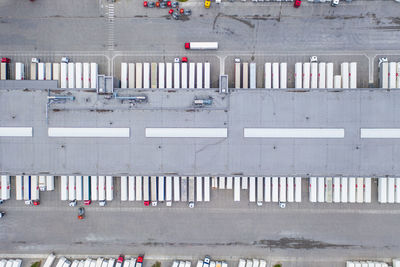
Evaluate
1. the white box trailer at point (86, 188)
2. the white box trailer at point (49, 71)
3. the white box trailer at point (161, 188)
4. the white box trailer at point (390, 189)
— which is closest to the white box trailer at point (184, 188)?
the white box trailer at point (161, 188)

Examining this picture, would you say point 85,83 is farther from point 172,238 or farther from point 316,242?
point 316,242

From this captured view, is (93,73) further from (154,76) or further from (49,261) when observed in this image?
(49,261)

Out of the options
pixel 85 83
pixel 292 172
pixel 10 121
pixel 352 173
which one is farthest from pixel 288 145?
pixel 10 121

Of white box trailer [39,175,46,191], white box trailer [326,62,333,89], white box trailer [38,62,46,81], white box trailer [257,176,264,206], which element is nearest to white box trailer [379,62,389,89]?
white box trailer [326,62,333,89]

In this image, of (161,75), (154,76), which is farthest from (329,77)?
(154,76)

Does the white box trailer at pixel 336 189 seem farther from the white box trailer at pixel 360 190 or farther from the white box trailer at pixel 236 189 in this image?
the white box trailer at pixel 236 189

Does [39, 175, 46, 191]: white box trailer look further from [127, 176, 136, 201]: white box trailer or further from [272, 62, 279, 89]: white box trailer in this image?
[272, 62, 279, 89]: white box trailer
